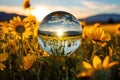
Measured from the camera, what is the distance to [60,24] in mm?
3959

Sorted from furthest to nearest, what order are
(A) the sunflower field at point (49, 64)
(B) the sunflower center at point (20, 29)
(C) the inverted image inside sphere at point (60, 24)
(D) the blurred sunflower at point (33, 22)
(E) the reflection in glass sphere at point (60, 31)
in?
(D) the blurred sunflower at point (33, 22) → (B) the sunflower center at point (20, 29) → (C) the inverted image inside sphere at point (60, 24) → (E) the reflection in glass sphere at point (60, 31) → (A) the sunflower field at point (49, 64)

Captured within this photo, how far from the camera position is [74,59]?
3.48 meters

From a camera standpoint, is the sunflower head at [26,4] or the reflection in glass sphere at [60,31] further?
the sunflower head at [26,4]

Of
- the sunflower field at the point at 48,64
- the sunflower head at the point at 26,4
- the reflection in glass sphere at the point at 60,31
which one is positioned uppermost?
the sunflower head at the point at 26,4

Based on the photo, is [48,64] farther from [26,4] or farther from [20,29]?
[26,4]

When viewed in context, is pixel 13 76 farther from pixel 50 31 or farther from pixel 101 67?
pixel 101 67

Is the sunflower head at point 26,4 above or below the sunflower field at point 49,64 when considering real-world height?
above

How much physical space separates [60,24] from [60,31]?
116mm

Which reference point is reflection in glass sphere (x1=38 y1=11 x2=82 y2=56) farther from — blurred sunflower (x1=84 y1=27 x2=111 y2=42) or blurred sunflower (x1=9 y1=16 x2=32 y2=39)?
blurred sunflower (x1=9 y1=16 x2=32 y2=39)

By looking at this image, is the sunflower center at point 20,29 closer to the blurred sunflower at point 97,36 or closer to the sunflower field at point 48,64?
the sunflower field at point 48,64

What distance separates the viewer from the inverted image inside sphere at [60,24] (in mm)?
3907

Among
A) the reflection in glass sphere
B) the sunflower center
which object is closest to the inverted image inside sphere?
the reflection in glass sphere

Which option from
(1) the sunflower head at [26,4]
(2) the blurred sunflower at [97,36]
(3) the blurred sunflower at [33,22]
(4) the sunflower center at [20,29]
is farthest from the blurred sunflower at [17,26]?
(1) the sunflower head at [26,4]

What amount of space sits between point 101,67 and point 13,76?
182cm
